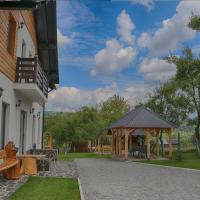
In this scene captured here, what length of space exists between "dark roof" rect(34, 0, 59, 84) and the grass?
25.4ft

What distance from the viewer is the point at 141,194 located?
9.73m

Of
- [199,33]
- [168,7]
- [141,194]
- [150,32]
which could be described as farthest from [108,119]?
[141,194]

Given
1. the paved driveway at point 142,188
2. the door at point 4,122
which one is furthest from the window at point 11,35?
the paved driveway at point 142,188

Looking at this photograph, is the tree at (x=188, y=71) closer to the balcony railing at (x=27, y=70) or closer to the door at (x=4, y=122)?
the balcony railing at (x=27, y=70)

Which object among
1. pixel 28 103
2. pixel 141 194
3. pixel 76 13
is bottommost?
pixel 141 194

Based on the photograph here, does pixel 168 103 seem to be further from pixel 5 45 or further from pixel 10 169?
pixel 10 169

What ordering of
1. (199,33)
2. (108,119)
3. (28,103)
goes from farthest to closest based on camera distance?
(108,119), (199,33), (28,103)

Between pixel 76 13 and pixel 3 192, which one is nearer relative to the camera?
pixel 3 192

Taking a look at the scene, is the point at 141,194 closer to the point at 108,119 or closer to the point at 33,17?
the point at 33,17

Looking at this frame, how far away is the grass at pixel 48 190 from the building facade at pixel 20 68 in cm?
205

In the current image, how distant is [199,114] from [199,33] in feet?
23.1

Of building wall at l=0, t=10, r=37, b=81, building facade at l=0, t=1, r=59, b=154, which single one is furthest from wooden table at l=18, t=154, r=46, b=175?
building wall at l=0, t=10, r=37, b=81

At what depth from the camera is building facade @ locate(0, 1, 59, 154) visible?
12.3 meters

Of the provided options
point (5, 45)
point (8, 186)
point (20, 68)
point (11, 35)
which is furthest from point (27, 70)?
point (8, 186)
